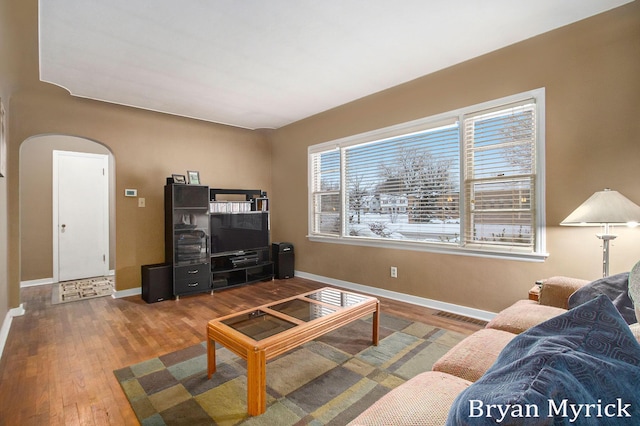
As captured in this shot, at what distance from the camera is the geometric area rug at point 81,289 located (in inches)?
165

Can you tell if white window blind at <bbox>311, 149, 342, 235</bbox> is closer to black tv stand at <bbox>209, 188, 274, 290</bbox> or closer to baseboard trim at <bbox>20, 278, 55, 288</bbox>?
black tv stand at <bbox>209, 188, 274, 290</bbox>

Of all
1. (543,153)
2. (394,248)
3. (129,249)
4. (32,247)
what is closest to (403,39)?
(543,153)

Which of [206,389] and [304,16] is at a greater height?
[304,16]

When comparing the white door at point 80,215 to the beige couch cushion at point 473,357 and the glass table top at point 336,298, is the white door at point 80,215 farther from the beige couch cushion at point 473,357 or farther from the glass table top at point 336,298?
the beige couch cushion at point 473,357

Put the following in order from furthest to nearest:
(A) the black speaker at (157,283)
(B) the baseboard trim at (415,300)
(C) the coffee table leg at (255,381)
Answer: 1. (A) the black speaker at (157,283)
2. (B) the baseboard trim at (415,300)
3. (C) the coffee table leg at (255,381)

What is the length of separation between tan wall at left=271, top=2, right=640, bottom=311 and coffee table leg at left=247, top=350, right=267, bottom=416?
2.43 m

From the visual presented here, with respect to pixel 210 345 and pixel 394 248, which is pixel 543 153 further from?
pixel 210 345

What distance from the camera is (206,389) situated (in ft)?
6.50

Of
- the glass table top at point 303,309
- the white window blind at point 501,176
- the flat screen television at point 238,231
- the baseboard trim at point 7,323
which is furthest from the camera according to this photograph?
the flat screen television at point 238,231

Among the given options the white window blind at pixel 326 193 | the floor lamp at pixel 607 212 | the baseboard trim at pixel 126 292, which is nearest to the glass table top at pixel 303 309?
the floor lamp at pixel 607 212

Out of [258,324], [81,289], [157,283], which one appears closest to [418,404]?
[258,324]

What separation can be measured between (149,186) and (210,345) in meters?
3.22

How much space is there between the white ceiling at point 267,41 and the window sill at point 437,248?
6.48 feet

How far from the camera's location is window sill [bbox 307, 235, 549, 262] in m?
2.81
